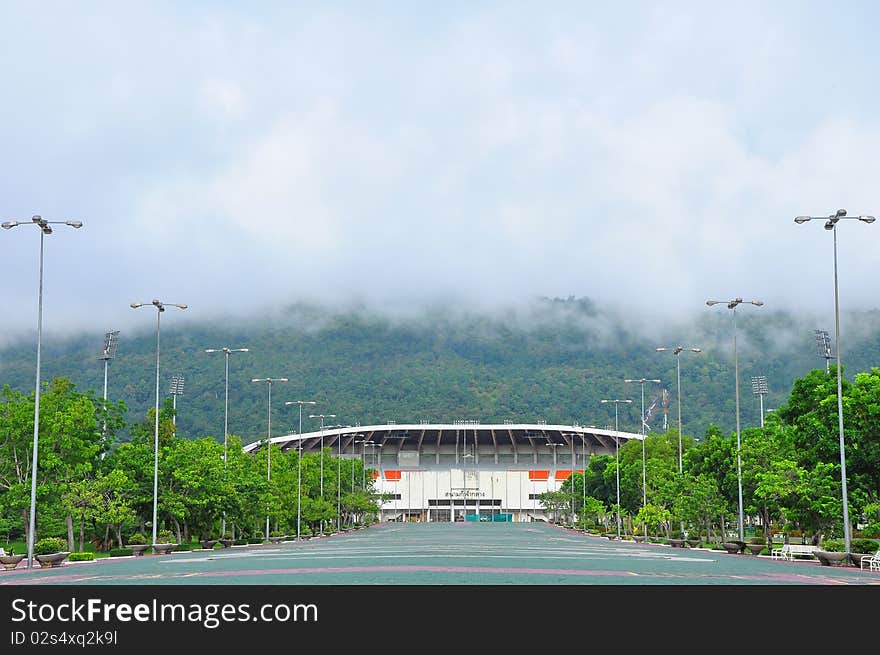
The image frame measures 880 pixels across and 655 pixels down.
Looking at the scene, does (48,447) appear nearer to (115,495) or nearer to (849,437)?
(115,495)

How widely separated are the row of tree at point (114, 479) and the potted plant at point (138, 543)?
32.6 inches

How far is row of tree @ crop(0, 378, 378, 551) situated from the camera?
59.1 metres

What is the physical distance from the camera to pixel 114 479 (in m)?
62.9

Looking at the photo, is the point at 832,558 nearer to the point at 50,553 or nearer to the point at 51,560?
the point at 51,560

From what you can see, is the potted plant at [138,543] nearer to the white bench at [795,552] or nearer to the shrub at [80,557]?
the shrub at [80,557]

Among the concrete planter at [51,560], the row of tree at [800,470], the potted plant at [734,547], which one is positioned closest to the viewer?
the concrete planter at [51,560]

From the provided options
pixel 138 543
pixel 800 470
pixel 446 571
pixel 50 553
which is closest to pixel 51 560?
pixel 50 553

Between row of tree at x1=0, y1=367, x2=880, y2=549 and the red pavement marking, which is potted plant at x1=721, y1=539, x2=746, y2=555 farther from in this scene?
the red pavement marking

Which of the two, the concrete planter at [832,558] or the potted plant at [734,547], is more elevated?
the concrete planter at [832,558]

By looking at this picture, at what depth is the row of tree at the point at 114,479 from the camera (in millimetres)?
59125

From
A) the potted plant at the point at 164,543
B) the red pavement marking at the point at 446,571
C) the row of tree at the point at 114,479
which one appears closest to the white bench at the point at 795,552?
the red pavement marking at the point at 446,571

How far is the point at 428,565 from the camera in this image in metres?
42.6

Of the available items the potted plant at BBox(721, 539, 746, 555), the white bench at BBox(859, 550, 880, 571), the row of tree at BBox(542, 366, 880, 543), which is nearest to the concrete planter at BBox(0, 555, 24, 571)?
the row of tree at BBox(542, 366, 880, 543)

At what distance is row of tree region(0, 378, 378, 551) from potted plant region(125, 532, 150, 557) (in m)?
0.83
